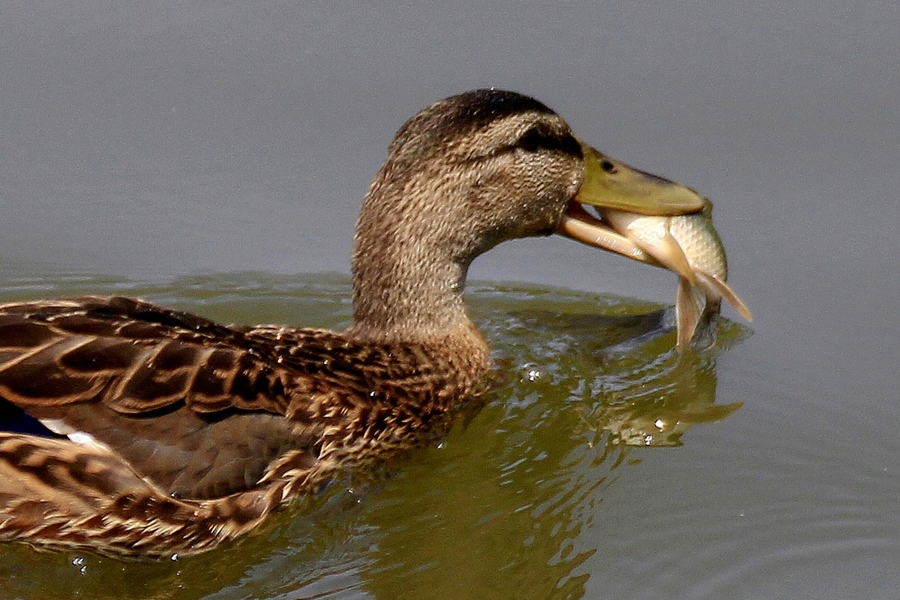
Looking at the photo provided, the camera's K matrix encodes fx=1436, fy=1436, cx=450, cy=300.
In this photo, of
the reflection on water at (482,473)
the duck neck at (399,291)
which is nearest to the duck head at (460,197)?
the duck neck at (399,291)

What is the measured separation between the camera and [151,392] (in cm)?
622

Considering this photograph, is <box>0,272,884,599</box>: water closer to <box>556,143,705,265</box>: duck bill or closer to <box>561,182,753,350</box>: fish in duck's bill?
<box>561,182,753,350</box>: fish in duck's bill

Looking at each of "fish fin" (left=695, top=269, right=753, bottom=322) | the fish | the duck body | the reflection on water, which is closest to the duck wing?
the duck body

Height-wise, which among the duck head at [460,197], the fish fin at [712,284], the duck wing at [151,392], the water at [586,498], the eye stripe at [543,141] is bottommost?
the water at [586,498]

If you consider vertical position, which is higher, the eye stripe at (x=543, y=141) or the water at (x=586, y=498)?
the eye stripe at (x=543, y=141)

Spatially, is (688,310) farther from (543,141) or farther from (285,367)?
(285,367)

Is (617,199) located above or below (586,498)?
above

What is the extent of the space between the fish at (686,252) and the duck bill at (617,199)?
4cm

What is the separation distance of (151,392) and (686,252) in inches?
119

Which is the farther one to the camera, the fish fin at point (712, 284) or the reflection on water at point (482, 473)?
the fish fin at point (712, 284)

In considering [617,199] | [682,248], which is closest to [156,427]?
[617,199]

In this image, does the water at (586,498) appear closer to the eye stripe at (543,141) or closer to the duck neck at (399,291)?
the duck neck at (399,291)

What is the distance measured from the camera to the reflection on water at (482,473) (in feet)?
20.7

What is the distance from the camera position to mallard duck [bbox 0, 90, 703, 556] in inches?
241
